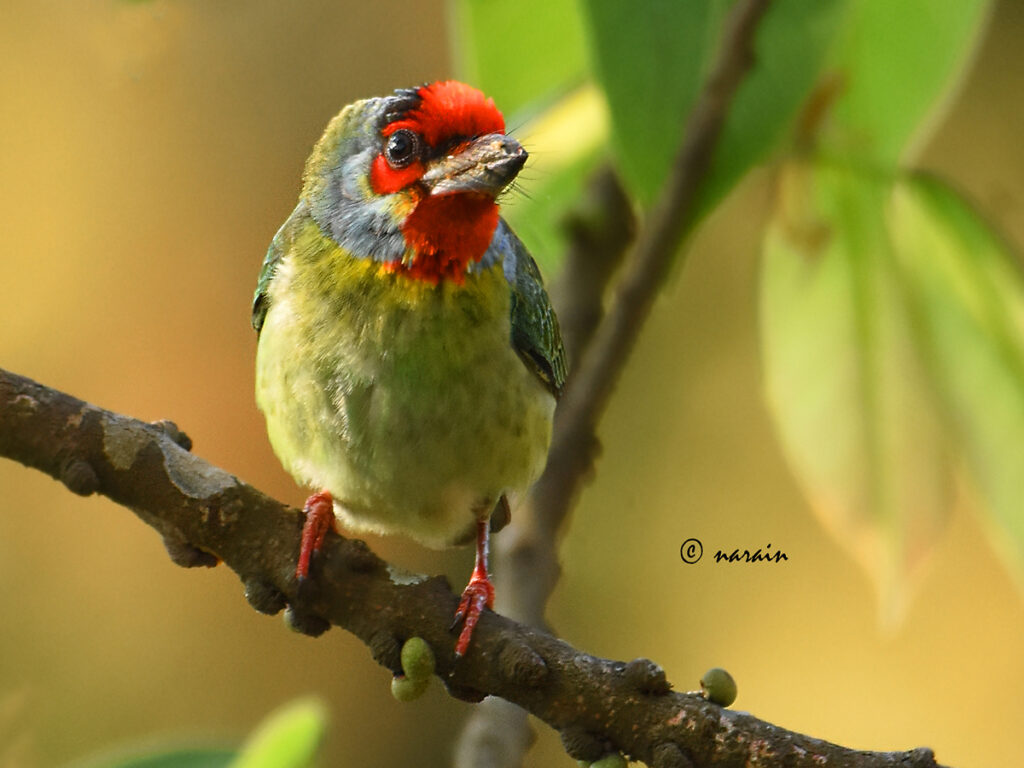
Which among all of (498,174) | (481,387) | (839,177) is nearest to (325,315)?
(481,387)

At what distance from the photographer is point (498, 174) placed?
1.53 m

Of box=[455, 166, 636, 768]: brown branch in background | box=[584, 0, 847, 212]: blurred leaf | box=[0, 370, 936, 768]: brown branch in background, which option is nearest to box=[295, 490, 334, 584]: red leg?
box=[0, 370, 936, 768]: brown branch in background

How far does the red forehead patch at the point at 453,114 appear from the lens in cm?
167

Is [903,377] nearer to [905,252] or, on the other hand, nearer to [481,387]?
[905,252]

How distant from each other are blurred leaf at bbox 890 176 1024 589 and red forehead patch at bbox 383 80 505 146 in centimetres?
58

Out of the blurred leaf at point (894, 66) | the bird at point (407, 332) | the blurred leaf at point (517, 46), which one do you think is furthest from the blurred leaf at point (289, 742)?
the blurred leaf at point (894, 66)

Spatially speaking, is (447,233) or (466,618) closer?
(466,618)

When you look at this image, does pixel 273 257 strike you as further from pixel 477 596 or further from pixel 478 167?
pixel 477 596

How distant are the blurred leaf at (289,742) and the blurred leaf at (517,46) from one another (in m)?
0.88

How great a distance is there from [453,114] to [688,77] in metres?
0.30

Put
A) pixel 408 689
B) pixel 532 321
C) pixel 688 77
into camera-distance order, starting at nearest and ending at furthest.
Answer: pixel 408 689
pixel 688 77
pixel 532 321

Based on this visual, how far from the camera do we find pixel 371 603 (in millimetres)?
1486

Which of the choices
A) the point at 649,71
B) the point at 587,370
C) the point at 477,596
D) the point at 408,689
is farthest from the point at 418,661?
the point at 649,71

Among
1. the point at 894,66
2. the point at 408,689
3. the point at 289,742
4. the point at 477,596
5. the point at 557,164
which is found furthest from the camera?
the point at 557,164
